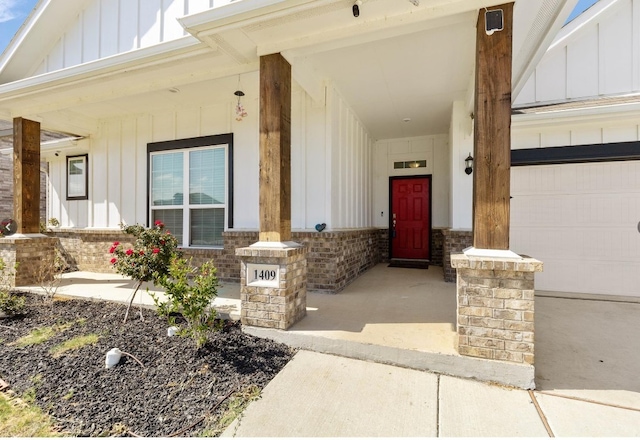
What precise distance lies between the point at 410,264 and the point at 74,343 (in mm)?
6090

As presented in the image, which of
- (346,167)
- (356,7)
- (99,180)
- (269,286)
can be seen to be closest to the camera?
(356,7)

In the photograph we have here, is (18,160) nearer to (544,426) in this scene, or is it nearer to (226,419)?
(226,419)

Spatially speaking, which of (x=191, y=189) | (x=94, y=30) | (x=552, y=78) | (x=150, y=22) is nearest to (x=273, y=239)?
(x=150, y=22)

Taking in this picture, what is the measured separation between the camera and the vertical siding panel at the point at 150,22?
3.61m

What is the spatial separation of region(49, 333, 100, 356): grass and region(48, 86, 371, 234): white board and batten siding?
8.57 ft

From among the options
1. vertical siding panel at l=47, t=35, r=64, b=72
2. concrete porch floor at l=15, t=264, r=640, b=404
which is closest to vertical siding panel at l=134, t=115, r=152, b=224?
vertical siding panel at l=47, t=35, r=64, b=72

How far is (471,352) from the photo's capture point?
2.37 meters

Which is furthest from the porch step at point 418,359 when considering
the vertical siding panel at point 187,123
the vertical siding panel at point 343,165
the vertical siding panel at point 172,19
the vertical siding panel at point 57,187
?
the vertical siding panel at point 57,187

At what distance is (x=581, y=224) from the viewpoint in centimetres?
463

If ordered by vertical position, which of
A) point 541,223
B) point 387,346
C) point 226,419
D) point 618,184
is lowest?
point 226,419

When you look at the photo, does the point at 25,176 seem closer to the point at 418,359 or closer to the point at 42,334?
the point at 42,334

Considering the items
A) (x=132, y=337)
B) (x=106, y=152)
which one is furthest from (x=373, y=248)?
(x=106, y=152)

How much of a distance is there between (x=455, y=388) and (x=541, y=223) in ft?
12.3

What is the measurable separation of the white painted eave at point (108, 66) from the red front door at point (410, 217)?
538 cm
